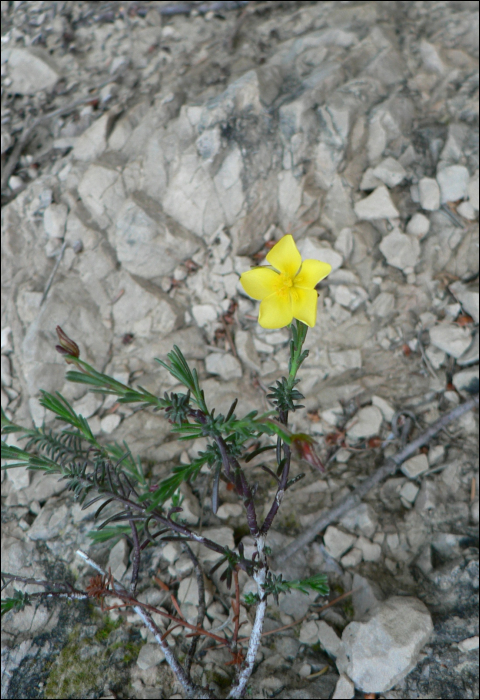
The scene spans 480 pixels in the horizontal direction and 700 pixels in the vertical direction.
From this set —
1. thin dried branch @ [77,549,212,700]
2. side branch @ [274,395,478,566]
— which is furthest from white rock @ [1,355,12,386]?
side branch @ [274,395,478,566]

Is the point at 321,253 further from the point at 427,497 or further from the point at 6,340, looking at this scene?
the point at 6,340

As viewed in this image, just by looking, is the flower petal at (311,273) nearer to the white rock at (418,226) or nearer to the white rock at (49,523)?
the white rock at (418,226)

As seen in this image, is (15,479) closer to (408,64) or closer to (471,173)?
(471,173)

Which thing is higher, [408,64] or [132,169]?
[132,169]

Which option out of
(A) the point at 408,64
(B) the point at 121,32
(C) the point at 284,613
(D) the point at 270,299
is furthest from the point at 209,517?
(B) the point at 121,32

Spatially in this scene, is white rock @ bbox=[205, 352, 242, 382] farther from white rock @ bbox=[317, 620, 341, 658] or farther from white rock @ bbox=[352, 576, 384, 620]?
white rock @ bbox=[317, 620, 341, 658]

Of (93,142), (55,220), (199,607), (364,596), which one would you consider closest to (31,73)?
(93,142)
